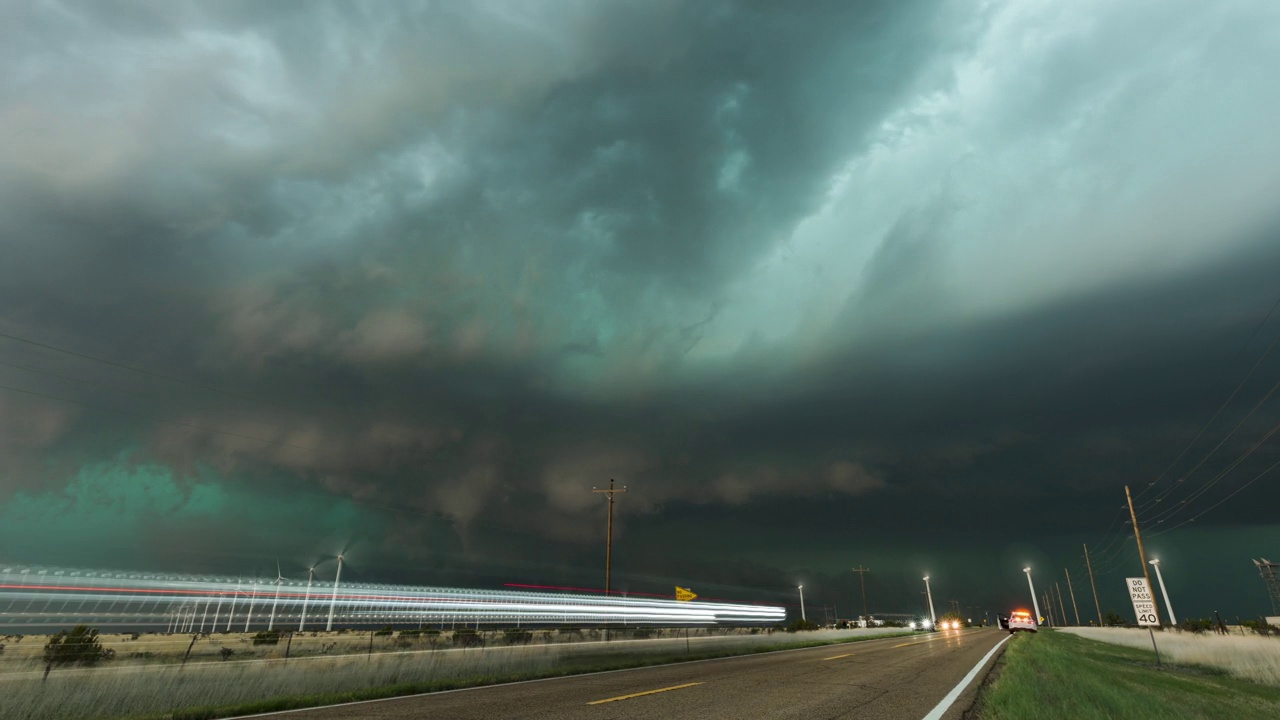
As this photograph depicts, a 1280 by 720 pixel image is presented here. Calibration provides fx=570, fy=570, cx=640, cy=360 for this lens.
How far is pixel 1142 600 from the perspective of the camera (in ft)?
90.2

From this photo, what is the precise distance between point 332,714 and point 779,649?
1297 inches

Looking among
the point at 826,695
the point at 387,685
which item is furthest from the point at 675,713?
the point at 387,685

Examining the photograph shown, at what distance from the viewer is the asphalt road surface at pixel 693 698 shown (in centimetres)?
1123

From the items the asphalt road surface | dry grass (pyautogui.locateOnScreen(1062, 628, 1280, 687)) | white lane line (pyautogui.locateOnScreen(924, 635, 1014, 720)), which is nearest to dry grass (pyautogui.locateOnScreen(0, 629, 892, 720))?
the asphalt road surface

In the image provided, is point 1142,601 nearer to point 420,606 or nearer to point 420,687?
point 420,687

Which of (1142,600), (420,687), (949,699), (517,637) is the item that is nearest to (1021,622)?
(1142,600)

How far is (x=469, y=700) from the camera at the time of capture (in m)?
13.7

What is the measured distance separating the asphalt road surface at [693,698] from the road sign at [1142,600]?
13940 millimetres

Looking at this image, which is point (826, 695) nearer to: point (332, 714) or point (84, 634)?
point (332, 714)

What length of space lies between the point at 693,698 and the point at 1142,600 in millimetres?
27454

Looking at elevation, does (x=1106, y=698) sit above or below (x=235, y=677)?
below

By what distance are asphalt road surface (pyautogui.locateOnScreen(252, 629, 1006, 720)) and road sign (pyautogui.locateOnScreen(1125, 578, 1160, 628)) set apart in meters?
13.9

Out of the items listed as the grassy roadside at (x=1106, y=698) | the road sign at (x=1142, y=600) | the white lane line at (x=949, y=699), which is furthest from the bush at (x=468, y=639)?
the road sign at (x=1142, y=600)

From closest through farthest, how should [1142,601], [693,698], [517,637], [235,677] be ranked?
[693,698], [235,677], [1142,601], [517,637]
